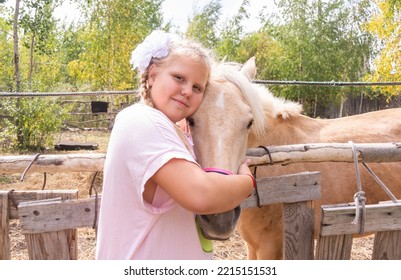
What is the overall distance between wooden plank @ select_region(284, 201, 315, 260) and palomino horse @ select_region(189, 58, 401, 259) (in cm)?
33

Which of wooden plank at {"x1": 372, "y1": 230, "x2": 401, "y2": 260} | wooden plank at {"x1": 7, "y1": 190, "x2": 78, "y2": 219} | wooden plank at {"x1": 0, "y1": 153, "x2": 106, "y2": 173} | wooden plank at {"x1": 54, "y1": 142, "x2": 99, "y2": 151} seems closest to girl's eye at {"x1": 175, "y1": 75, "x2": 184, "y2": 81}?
wooden plank at {"x1": 0, "y1": 153, "x2": 106, "y2": 173}

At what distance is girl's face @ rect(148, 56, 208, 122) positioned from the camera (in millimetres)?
1312

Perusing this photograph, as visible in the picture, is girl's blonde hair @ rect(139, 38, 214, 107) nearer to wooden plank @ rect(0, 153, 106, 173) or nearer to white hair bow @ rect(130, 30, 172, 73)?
white hair bow @ rect(130, 30, 172, 73)

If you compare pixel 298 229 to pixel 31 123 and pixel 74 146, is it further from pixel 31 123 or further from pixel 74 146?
pixel 31 123

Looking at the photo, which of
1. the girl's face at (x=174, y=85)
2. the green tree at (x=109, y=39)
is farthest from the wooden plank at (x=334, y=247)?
the green tree at (x=109, y=39)

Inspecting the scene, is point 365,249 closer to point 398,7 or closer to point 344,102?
point 398,7

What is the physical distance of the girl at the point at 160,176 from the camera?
3.68 ft

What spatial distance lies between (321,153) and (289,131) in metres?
1.05

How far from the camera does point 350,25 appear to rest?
20.9 metres

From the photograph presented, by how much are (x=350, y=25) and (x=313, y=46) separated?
9.66 ft

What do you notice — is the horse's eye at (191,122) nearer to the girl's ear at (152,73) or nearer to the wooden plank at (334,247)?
the girl's ear at (152,73)

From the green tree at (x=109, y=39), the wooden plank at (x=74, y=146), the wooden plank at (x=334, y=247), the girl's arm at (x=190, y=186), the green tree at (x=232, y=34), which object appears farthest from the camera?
the green tree at (x=232, y=34)

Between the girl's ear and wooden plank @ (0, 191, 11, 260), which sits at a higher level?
the girl's ear
